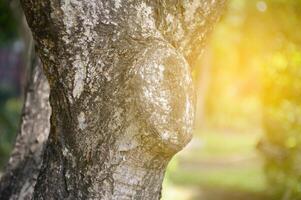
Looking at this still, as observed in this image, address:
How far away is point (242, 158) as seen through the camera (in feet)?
65.1

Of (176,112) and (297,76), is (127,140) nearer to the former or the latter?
(176,112)

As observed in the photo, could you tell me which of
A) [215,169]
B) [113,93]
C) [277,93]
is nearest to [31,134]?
[113,93]

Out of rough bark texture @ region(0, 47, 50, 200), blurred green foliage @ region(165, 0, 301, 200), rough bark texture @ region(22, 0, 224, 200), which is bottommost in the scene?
rough bark texture @ region(22, 0, 224, 200)

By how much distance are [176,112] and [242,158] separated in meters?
17.2

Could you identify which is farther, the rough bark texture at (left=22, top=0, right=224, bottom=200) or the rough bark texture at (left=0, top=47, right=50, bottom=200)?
the rough bark texture at (left=0, top=47, right=50, bottom=200)

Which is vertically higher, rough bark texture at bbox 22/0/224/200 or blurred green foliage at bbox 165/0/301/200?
blurred green foliage at bbox 165/0/301/200

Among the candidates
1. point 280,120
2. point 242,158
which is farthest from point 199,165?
point 280,120

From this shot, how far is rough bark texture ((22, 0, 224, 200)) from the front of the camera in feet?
9.93

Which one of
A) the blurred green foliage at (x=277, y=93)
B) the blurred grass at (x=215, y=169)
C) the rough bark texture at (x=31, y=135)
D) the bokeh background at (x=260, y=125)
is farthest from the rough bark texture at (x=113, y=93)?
the blurred grass at (x=215, y=169)

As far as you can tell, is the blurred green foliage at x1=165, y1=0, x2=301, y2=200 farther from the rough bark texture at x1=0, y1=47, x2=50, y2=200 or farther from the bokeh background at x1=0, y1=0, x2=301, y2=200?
the rough bark texture at x1=0, y1=47, x2=50, y2=200

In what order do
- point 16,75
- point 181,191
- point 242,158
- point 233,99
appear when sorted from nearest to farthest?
point 181,191
point 242,158
point 16,75
point 233,99

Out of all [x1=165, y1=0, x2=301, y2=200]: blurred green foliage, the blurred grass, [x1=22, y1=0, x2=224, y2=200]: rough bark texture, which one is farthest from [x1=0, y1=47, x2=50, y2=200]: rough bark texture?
the blurred grass

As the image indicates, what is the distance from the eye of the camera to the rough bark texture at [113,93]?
9.93ft

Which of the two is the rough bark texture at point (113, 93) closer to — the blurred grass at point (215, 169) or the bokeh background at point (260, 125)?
the bokeh background at point (260, 125)
